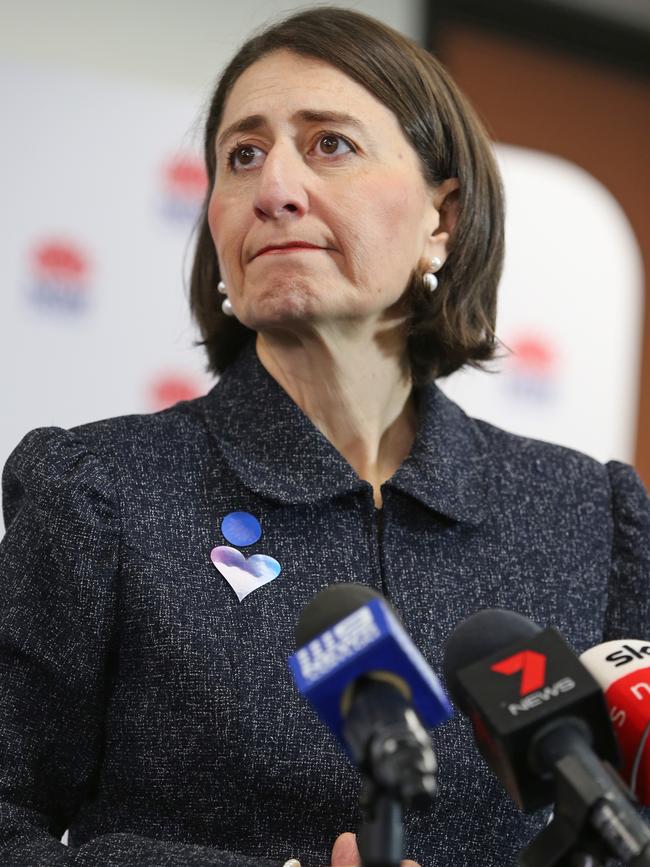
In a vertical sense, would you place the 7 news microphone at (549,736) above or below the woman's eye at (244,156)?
below

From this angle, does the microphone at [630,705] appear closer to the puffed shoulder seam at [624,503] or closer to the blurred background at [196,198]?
the puffed shoulder seam at [624,503]

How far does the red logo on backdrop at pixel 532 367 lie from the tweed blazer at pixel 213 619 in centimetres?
143

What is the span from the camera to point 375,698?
89 centimetres

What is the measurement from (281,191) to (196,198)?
3.98 ft

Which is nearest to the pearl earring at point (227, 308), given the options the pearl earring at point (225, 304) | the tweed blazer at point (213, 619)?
the pearl earring at point (225, 304)

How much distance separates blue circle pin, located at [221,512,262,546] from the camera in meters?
1.71

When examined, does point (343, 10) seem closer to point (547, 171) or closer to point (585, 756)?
point (585, 756)

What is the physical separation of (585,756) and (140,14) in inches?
113

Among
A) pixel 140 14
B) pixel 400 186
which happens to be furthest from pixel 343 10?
pixel 140 14

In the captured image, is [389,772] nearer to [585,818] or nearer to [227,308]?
[585,818]

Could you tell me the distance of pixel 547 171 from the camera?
3.42 meters

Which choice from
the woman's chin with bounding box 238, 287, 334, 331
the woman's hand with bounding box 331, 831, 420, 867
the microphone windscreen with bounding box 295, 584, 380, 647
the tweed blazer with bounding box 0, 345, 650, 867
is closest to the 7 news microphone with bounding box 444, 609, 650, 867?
the microphone windscreen with bounding box 295, 584, 380, 647

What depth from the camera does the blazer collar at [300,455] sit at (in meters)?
1.77

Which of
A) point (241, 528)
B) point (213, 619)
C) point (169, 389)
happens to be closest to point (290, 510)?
point (241, 528)
